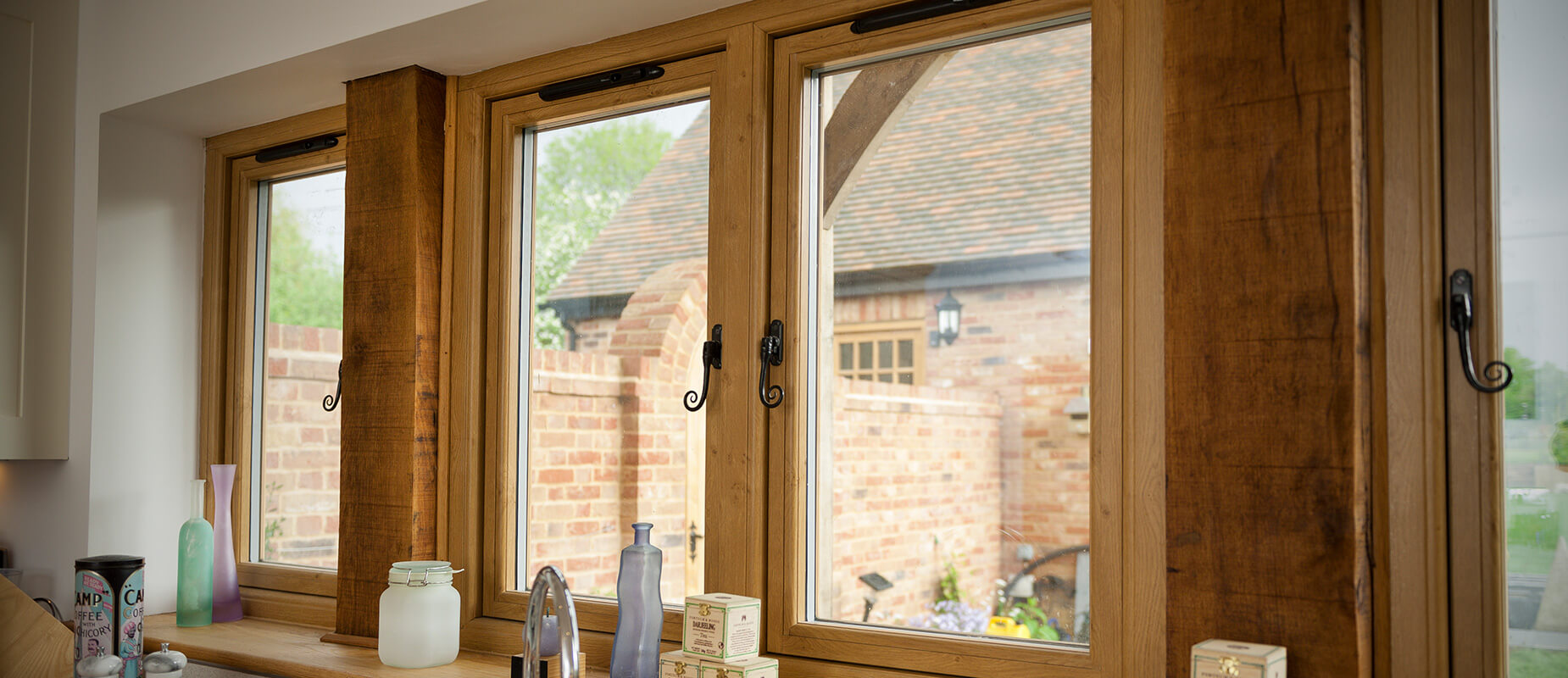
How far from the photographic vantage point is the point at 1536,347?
137cm

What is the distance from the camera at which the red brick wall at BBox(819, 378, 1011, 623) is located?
2014mm

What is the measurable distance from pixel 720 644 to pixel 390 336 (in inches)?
44.6

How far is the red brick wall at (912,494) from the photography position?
201cm

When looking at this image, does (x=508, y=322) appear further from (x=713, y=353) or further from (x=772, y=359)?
(x=772, y=359)

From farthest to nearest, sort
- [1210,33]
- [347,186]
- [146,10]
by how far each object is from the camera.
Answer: [146,10] < [347,186] < [1210,33]

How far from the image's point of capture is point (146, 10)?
2697 mm

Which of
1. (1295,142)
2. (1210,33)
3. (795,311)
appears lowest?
(795,311)

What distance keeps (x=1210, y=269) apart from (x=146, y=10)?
99.2 inches

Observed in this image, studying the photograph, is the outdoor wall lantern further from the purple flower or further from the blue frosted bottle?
the blue frosted bottle

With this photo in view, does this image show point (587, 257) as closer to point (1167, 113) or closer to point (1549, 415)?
point (1167, 113)

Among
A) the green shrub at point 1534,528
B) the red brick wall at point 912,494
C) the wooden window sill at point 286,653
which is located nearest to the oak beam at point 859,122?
the red brick wall at point 912,494

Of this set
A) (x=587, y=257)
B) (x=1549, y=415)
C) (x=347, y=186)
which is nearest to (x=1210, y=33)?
(x=1549, y=415)

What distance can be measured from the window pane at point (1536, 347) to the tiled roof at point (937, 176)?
1.99ft

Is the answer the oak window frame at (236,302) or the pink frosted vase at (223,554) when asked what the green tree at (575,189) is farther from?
the pink frosted vase at (223,554)
